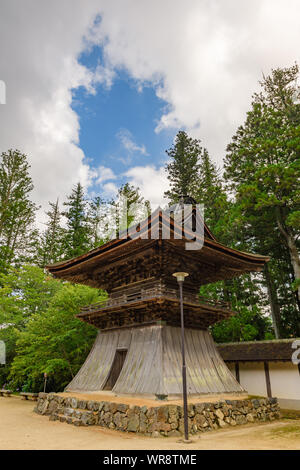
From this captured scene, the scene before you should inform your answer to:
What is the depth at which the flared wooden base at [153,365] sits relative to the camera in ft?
37.5

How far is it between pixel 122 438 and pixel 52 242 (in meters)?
29.3

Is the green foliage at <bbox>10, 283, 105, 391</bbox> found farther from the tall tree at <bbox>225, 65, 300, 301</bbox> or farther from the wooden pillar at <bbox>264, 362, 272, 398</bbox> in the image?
the tall tree at <bbox>225, 65, 300, 301</bbox>

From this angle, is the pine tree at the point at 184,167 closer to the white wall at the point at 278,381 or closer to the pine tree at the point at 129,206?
the pine tree at the point at 129,206

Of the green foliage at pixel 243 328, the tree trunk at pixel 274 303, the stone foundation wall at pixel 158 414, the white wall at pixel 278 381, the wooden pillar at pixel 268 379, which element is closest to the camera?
the stone foundation wall at pixel 158 414

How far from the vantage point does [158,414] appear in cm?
912

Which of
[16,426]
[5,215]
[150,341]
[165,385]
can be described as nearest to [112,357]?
[150,341]

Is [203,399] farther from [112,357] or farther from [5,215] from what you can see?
[5,215]

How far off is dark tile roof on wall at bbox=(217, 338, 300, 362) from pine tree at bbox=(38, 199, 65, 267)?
2196cm

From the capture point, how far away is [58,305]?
18.1m

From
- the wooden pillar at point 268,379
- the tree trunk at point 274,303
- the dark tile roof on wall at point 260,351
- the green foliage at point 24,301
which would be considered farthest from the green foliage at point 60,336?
the tree trunk at point 274,303

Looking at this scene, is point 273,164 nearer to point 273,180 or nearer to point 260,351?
point 273,180

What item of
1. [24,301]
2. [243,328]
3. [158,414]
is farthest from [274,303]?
[24,301]

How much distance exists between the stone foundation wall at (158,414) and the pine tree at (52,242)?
22.6 m

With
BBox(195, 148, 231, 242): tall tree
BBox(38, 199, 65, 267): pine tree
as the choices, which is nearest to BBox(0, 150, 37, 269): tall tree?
BBox(38, 199, 65, 267): pine tree
